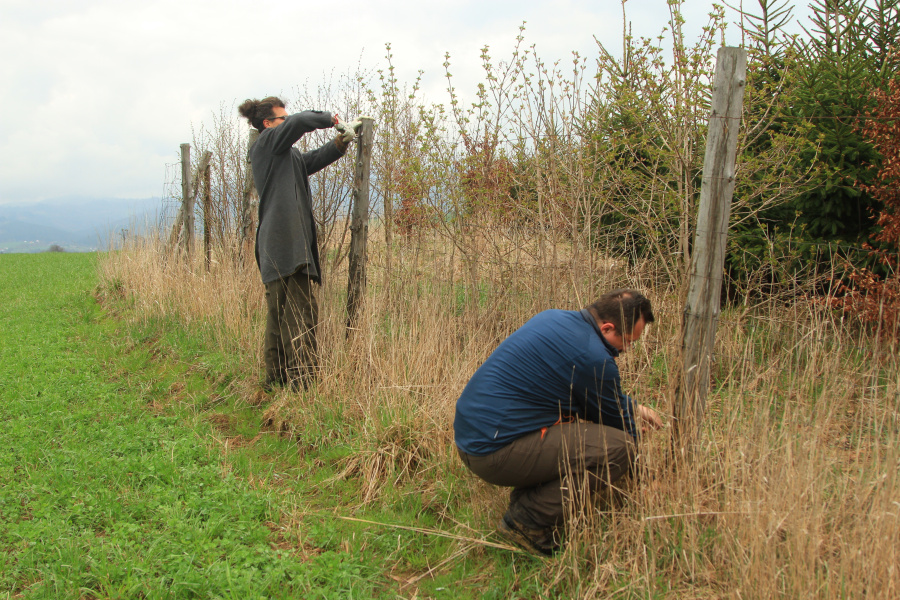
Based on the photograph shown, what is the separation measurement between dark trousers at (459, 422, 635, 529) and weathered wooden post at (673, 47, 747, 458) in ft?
0.94

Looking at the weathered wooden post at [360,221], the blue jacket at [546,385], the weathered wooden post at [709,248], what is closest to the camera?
the weathered wooden post at [709,248]

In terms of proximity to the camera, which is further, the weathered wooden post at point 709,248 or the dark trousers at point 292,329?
the dark trousers at point 292,329

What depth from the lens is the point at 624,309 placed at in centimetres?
287

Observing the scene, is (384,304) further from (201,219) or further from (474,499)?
(201,219)

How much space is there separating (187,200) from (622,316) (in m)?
8.21

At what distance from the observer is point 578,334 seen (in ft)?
9.36

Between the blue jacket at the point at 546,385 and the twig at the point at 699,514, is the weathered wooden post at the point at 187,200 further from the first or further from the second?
the twig at the point at 699,514

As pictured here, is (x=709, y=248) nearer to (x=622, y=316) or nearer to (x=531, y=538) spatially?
(x=622, y=316)

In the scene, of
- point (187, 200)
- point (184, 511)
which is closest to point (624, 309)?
point (184, 511)

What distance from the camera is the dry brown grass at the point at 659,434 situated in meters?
2.20

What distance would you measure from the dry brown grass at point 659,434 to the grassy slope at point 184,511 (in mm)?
266

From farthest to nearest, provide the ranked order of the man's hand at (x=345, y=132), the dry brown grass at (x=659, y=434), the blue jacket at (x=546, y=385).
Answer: the man's hand at (x=345, y=132), the blue jacket at (x=546, y=385), the dry brown grass at (x=659, y=434)

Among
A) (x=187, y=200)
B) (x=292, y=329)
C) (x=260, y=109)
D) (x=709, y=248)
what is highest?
(x=260, y=109)

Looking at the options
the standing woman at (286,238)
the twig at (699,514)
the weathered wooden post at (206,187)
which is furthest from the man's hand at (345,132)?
the weathered wooden post at (206,187)
